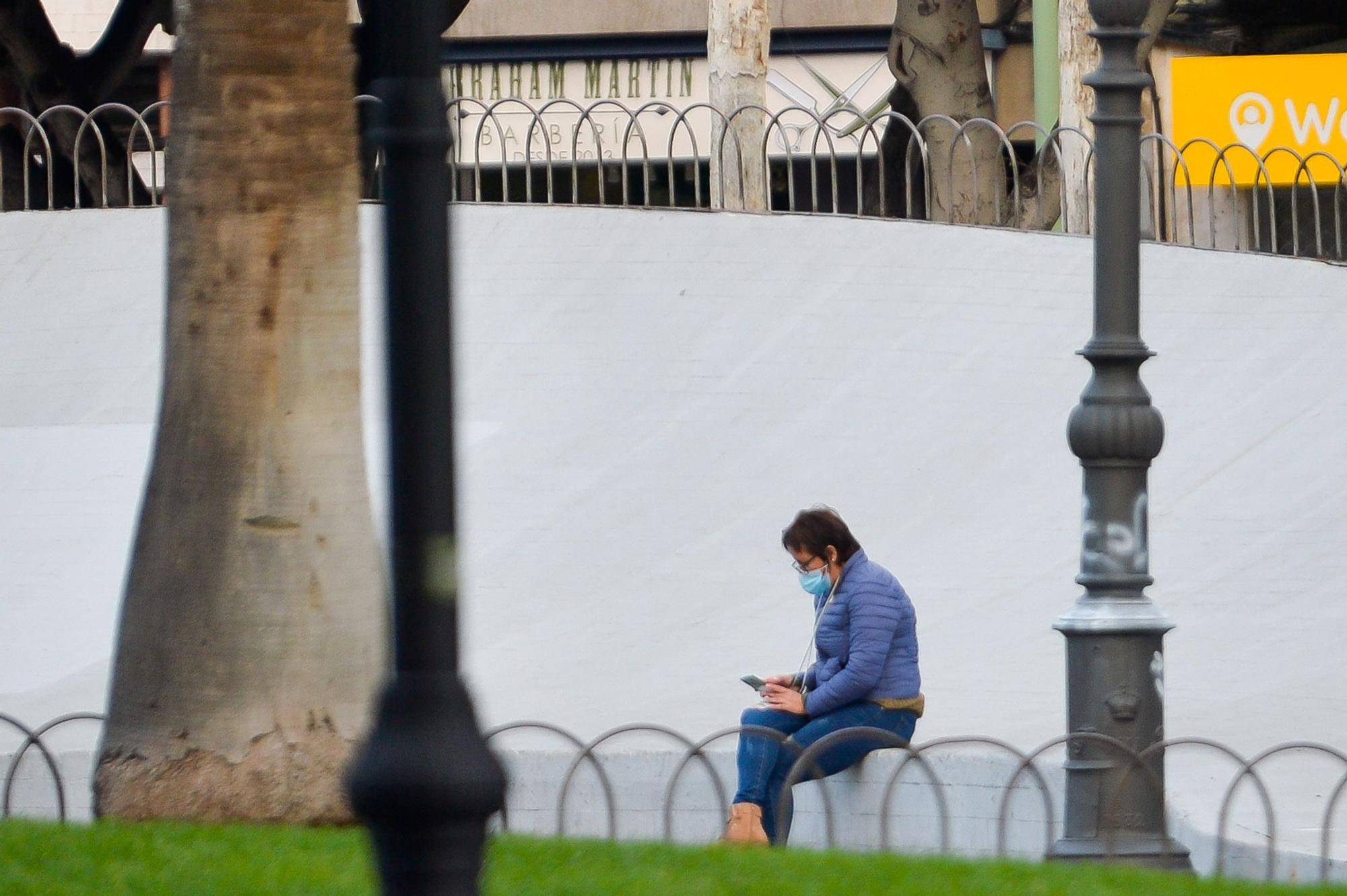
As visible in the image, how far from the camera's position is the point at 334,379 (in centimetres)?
604

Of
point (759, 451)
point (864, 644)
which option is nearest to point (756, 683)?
point (864, 644)

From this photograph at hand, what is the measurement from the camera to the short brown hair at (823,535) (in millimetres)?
7121

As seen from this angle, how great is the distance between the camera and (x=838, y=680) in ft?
22.9

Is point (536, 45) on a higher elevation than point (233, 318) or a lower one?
higher

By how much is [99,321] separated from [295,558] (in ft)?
22.7

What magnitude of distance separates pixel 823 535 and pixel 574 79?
17.8 m

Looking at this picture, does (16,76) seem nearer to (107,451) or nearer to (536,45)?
(107,451)

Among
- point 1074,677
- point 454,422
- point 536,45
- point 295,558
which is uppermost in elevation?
point 536,45

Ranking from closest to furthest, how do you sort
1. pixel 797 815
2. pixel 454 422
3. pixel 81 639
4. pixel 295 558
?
pixel 454 422 → pixel 295 558 → pixel 797 815 → pixel 81 639

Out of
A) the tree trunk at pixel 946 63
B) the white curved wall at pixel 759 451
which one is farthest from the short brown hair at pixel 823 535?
the tree trunk at pixel 946 63

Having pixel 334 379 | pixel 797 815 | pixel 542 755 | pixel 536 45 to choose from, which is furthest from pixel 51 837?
pixel 536 45

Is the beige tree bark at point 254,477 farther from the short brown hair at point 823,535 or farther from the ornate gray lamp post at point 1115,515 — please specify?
the ornate gray lamp post at point 1115,515

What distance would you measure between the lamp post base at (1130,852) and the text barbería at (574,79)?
60.9 ft

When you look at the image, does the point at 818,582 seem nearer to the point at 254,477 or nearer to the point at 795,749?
the point at 795,749
